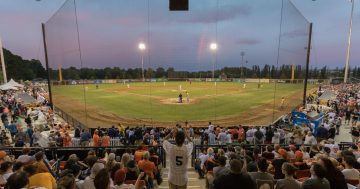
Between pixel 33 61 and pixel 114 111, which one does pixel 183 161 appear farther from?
pixel 33 61

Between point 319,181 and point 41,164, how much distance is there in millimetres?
4927

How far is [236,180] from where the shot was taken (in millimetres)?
3176

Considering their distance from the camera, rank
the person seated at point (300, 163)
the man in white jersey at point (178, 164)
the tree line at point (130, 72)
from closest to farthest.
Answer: the man in white jersey at point (178, 164) < the person seated at point (300, 163) < the tree line at point (130, 72)

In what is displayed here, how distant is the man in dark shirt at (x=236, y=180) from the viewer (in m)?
3.16

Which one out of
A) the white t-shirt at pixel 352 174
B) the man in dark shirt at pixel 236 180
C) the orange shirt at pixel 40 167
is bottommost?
the white t-shirt at pixel 352 174

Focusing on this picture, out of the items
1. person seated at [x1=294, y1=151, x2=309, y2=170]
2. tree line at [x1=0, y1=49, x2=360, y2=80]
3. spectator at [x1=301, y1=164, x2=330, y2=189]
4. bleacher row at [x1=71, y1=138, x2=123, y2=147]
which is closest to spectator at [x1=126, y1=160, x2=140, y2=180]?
spectator at [x1=301, y1=164, x2=330, y2=189]

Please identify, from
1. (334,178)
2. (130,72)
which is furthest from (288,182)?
(130,72)

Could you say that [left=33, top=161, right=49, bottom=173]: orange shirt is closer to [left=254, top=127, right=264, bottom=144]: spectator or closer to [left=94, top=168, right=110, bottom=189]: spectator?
[left=94, top=168, right=110, bottom=189]: spectator

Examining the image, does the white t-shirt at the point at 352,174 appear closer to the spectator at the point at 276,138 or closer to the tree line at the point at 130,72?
the spectator at the point at 276,138

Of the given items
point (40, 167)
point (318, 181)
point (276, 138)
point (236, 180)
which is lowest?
point (276, 138)

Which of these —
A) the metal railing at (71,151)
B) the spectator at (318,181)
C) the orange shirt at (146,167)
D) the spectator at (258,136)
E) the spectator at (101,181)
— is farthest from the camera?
the spectator at (258,136)

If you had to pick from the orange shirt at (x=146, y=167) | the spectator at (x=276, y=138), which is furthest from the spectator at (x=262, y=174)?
the spectator at (x=276, y=138)

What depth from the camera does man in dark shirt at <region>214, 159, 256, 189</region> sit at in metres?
3.16

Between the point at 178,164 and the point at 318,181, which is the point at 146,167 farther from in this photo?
the point at 318,181
